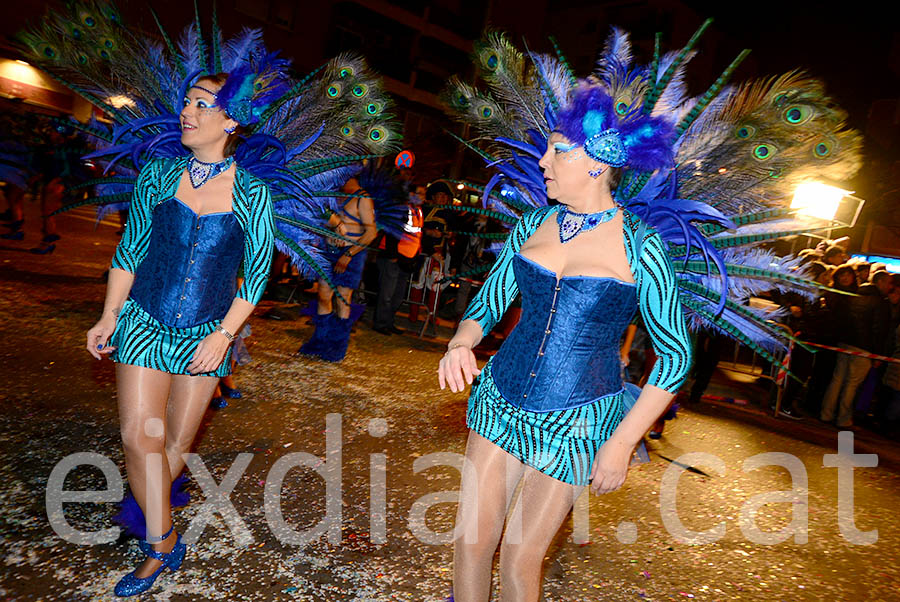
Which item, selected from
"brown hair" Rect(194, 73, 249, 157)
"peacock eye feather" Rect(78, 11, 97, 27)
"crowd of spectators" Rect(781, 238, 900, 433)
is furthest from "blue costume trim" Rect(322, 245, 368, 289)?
"crowd of spectators" Rect(781, 238, 900, 433)

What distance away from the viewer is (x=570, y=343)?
2.08 meters

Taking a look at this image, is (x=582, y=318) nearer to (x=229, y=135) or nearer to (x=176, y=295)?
(x=176, y=295)

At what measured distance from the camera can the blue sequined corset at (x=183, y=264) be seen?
2.55 meters

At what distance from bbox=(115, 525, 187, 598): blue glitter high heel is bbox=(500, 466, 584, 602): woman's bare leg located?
1513mm

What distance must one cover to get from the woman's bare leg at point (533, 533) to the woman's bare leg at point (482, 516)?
0.21 ft

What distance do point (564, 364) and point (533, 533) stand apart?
588mm

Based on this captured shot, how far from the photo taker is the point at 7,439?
3.72 metres

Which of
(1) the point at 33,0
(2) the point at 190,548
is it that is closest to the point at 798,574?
(2) the point at 190,548

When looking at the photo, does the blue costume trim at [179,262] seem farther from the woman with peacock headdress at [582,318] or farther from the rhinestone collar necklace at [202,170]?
the woman with peacock headdress at [582,318]

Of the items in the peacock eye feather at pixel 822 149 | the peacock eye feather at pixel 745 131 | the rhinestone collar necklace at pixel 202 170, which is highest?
the peacock eye feather at pixel 745 131

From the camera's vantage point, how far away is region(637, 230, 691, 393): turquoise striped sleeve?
195cm

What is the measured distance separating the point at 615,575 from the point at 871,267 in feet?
24.5

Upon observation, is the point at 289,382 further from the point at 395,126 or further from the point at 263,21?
the point at 263,21

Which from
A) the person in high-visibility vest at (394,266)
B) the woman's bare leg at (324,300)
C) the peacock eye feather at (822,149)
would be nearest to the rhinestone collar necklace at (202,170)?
the peacock eye feather at (822,149)
